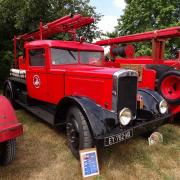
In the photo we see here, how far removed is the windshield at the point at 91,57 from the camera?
5.44 meters

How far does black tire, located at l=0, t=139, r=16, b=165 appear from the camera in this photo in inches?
140

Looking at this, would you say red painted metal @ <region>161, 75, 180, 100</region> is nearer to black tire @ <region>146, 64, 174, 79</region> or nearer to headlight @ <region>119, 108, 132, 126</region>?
black tire @ <region>146, 64, 174, 79</region>

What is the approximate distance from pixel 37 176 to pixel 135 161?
155 cm

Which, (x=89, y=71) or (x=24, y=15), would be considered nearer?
(x=89, y=71)

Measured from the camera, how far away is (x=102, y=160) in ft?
13.3

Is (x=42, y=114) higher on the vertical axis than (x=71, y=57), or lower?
lower

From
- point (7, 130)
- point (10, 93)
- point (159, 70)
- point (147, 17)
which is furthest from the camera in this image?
point (147, 17)

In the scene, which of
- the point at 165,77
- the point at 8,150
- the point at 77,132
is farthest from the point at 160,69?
the point at 8,150

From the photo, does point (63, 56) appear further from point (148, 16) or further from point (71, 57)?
point (148, 16)

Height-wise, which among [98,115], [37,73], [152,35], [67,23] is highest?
[67,23]

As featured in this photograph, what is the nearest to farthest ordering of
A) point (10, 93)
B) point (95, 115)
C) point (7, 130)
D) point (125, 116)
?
point (7, 130), point (95, 115), point (125, 116), point (10, 93)

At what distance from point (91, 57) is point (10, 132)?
2.90m

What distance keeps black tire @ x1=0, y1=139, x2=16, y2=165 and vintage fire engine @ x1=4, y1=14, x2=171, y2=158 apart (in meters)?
0.92

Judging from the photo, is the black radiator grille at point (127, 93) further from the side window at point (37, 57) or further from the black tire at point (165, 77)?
the side window at point (37, 57)
